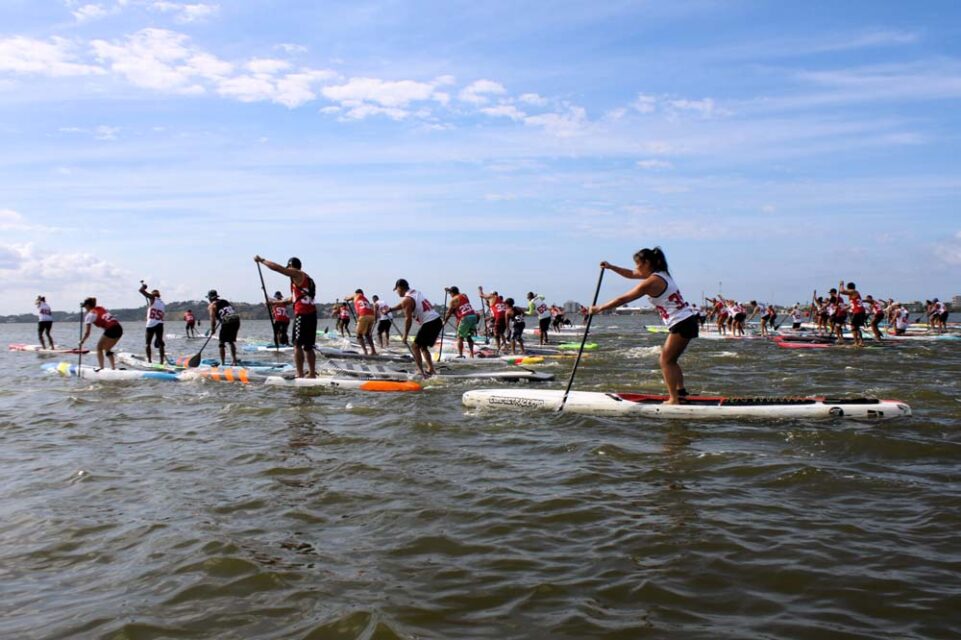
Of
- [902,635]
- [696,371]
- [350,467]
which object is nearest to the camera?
[902,635]

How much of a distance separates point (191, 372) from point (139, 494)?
9.26 m

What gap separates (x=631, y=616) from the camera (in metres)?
3.45

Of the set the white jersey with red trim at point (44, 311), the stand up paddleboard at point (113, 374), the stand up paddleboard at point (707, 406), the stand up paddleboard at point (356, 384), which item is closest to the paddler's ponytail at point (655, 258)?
the stand up paddleboard at point (707, 406)

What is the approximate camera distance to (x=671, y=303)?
28.1ft

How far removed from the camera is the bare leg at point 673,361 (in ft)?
28.2

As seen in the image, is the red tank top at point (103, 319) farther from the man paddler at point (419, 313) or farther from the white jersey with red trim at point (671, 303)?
the white jersey with red trim at point (671, 303)

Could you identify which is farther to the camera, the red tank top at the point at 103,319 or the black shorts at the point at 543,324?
the black shorts at the point at 543,324

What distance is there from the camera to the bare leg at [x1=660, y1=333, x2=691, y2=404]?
8.59 meters

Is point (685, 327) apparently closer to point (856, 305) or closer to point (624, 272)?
point (624, 272)

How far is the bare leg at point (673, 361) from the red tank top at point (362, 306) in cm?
1257

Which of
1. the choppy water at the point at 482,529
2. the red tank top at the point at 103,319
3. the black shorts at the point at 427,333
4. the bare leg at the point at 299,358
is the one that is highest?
the red tank top at the point at 103,319

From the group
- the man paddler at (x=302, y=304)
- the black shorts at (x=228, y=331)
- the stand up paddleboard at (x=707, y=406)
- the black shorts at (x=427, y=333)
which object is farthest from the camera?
the black shorts at (x=228, y=331)

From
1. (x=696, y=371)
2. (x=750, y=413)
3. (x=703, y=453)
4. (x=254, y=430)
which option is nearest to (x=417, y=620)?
(x=703, y=453)

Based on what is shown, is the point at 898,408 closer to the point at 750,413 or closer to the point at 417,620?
the point at 750,413
